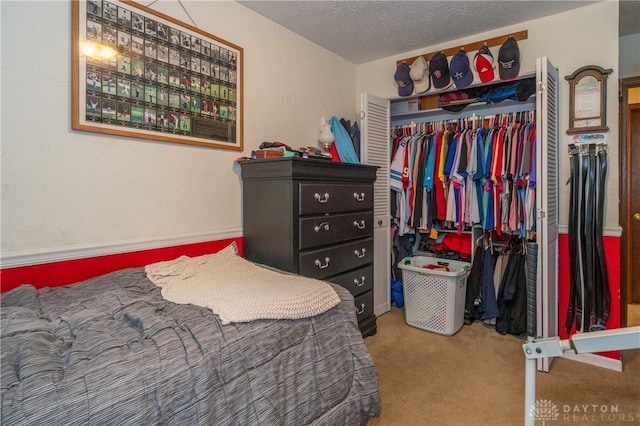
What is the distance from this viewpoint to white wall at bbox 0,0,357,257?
144 cm

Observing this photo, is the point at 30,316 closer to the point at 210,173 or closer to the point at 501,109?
the point at 210,173

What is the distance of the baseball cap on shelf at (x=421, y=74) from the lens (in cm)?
296

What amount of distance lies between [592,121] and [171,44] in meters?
2.70

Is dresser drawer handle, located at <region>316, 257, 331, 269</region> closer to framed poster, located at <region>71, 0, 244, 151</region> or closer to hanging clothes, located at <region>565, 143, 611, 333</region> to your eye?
framed poster, located at <region>71, 0, 244, 151</region>

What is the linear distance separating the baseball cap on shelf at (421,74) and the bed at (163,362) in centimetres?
215

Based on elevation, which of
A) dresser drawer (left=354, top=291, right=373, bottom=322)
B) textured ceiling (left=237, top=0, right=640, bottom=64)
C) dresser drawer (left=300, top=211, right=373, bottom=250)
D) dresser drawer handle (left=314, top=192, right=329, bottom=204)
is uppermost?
textured ceiling (left=237, top=0, right=640, bottom=64)

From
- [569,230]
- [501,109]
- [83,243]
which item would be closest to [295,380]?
[83,243]

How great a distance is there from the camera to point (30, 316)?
119 centimetres

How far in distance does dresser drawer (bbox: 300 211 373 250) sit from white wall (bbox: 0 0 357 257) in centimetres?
54

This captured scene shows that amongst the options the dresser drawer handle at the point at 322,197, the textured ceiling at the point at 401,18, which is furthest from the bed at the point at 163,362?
the textured ceiling at the point at 401,18

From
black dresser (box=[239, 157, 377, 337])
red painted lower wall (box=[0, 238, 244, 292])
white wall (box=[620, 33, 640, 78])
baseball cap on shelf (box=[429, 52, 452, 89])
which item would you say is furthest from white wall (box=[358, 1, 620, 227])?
red painted lower wall (box=[0, 238, 244, 292])

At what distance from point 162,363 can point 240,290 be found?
0.44 m

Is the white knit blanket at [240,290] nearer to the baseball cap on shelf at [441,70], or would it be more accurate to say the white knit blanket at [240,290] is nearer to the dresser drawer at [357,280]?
the dresser drawer at [357,280]

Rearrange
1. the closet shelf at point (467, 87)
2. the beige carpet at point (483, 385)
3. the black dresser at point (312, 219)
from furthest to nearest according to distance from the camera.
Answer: the closet shelf at point (467, 87) < the black dresser at point (312, 219) < the beige carpet at point (483, 385)
